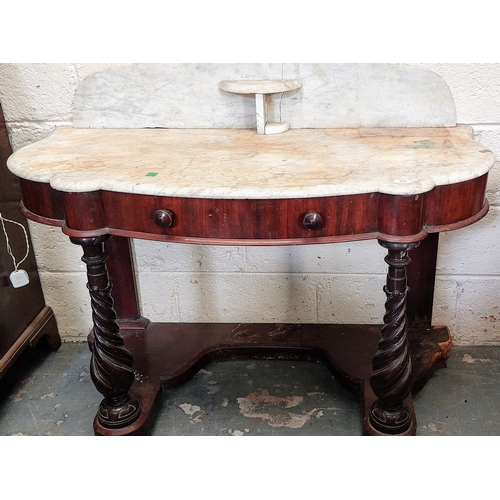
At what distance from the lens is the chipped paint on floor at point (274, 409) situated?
67.6 inches

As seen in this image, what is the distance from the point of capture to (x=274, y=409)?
177 centimetres

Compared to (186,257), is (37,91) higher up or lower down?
higher up

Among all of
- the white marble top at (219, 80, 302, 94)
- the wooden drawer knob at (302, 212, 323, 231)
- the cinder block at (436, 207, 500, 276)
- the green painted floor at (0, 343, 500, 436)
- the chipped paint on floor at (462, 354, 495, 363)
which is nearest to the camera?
the wooden drawer knob at (302, 212, 323, 231)

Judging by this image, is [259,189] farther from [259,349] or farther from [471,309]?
[471,309]

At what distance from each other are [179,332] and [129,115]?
72 centimetres

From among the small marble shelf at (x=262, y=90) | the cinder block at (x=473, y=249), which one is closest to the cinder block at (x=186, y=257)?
the small marble shelf at (x=262, y=90)

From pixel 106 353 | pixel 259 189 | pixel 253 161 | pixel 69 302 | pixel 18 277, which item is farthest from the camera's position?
pixel 69 302

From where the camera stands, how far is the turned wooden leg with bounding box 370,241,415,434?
1.36m

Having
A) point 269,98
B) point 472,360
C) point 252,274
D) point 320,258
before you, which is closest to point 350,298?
point 320,258

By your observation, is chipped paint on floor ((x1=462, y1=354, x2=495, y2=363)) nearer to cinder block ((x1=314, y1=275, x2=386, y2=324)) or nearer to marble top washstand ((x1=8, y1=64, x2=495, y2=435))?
marble top washstand ((x1=8, y1=64, x2=495, y2=435))

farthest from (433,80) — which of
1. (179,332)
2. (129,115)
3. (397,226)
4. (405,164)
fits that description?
(179,332)

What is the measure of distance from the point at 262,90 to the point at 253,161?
0.91ft

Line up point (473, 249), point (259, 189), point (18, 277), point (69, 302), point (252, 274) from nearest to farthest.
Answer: point (259, 189) → point (18, 277) → point (473, 249) → point (252, 274) → point (69, 302)

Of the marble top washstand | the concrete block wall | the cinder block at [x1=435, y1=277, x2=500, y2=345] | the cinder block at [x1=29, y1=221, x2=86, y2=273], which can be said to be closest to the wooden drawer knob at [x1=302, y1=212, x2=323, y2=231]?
the marble top washstand
